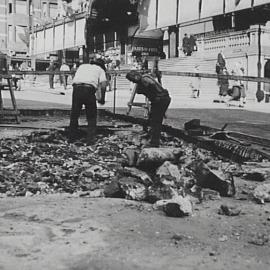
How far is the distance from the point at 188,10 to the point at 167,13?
2.73m

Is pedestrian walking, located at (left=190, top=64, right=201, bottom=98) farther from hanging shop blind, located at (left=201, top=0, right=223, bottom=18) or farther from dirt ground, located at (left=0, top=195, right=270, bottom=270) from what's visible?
dirt ground, located at (left=0, top=195, right=270, bottom=270)

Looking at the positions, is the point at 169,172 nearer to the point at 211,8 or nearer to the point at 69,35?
the point at 211,8

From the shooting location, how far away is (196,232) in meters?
4.40

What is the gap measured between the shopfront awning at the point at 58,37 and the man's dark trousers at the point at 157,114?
3937 cm

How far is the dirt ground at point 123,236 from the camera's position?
3.65m

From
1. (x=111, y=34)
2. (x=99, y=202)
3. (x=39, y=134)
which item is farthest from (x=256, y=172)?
(x=111, y=34)

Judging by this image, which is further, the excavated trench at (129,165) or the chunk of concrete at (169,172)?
the chunk of concrete at (169,172)

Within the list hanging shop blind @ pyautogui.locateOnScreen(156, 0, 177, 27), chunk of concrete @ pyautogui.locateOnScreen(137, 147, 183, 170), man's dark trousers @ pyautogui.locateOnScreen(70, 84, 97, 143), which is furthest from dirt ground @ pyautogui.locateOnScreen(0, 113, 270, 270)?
Answer: hanging shop blind @ pyautogui.locateOnScreen(156, 0, 177, 27)

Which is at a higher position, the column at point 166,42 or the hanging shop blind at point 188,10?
the hanging shop blind at point 188,10

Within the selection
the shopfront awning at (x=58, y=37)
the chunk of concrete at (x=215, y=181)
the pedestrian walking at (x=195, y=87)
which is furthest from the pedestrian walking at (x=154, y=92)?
the shopfront awning at (x=58, y=37)

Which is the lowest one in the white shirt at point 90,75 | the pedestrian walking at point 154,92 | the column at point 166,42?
the pedestrian walking at point 154,92

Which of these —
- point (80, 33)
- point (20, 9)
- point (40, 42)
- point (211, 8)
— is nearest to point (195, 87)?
point (211, 8)

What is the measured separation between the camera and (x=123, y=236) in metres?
4.22

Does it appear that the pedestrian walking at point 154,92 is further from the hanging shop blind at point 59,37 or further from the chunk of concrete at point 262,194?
the hanging shop blind at point 59,37
